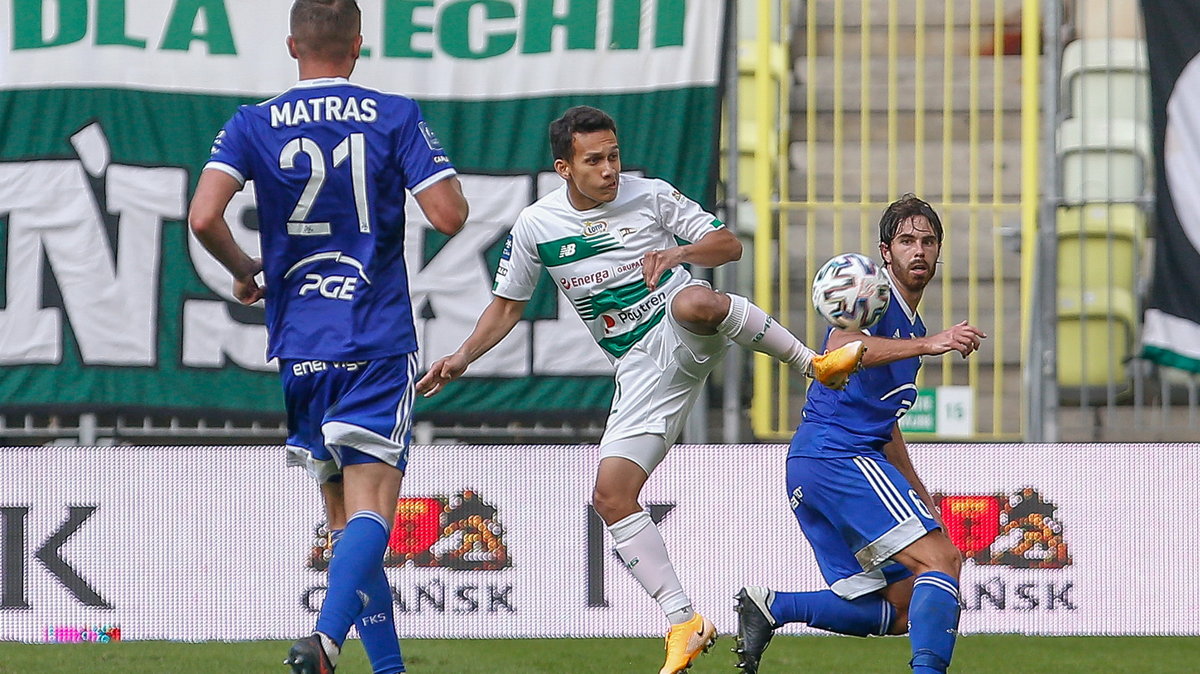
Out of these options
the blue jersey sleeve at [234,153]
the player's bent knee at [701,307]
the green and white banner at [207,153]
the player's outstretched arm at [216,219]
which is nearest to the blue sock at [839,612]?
the player's bent knee at [701,307]

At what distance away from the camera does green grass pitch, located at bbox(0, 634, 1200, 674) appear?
6523mm

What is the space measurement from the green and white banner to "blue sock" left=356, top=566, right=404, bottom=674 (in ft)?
12.0

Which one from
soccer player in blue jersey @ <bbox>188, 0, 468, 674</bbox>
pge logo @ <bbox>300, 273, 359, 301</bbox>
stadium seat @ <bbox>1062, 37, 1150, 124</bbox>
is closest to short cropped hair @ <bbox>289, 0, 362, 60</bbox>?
soccer player in blue jersey @ <bbox>188, 0, 468, 674</bbox>

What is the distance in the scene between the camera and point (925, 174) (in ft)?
32.5

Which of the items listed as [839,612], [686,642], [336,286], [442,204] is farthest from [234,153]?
[839,612]

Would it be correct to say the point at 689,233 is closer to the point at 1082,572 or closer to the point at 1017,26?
the point at 1082,572

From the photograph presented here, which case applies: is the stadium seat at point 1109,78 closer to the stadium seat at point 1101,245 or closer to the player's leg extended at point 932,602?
the stadium seat at point 1101,245

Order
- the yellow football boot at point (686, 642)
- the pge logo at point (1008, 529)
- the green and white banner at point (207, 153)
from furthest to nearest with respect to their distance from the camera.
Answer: the green and white banner at point (207, 153) < the pge logo at point (1008, 529) < the yellow football boot at point (686, 642)

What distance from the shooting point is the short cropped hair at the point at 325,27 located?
15.5 ft

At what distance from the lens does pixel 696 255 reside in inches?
228

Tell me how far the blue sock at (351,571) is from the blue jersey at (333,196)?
0.46 m

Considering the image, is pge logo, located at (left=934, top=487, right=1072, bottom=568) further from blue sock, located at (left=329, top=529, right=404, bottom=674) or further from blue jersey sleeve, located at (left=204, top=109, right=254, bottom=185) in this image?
blue jersey sleeve, located at (left=204, top=109, right=254, bottom=185)

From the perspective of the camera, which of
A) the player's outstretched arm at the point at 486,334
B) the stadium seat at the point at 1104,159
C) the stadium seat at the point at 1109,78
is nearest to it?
the player's outstretched arm at the point at 486,334

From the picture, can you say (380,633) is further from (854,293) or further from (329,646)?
(854,293)
